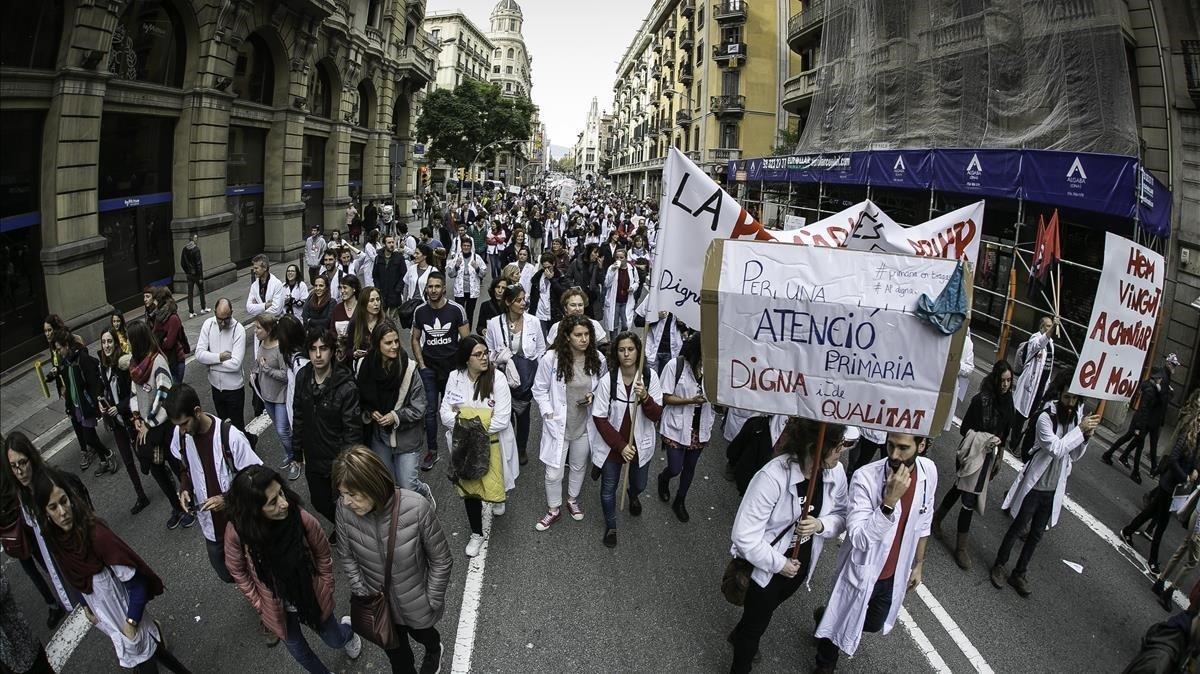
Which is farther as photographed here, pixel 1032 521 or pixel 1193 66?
pixel 1193 66

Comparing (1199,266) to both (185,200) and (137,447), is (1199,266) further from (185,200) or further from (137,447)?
(185,200)

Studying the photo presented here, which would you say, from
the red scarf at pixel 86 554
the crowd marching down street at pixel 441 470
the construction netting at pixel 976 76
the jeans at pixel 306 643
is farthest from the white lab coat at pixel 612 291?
the construction netting at pixel 976 76

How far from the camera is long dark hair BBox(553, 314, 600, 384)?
210 inches

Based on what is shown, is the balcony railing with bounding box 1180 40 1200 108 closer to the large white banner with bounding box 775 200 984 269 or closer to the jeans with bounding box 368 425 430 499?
the large white banner with bounding box 775 200 984 269

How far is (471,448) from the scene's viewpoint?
4867 mm

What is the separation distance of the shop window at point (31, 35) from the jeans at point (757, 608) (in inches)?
525

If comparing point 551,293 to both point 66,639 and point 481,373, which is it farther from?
A: point 66,639

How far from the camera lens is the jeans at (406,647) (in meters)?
3.50

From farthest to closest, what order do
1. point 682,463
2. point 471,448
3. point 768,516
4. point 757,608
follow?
point 682,463 → point 471,448 → point 757,608 → point 768,516

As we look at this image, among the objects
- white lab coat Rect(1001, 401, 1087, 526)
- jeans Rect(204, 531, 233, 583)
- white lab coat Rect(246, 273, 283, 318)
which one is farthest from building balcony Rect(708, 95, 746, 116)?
jeans Rect(204, 531, 233, 583)

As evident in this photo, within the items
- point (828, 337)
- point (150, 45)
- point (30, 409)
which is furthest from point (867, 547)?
point (150, 45)

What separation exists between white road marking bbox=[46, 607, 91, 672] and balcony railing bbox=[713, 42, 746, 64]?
47506 mm

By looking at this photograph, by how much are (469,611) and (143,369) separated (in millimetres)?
3602

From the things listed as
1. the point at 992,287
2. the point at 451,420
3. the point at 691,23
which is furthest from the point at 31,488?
the point at 691,23
